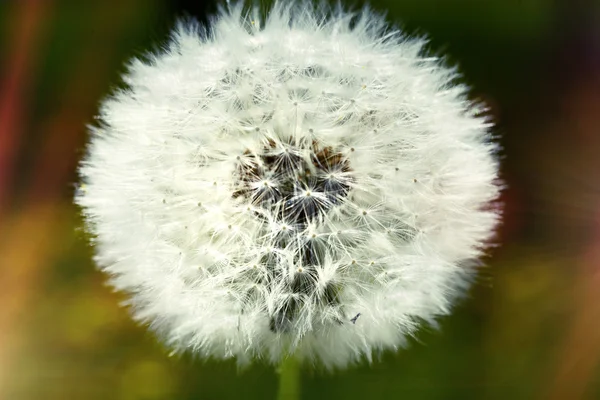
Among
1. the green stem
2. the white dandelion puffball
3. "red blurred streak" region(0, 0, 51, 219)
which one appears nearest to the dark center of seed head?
the white dandelion puffball

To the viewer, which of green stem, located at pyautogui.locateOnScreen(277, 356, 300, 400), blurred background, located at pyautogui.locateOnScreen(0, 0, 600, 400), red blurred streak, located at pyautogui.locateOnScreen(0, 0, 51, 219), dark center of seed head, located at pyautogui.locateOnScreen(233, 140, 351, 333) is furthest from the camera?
red blurred streak, located at pyautogui.locateOnScreen(0, 0, 51, 219)

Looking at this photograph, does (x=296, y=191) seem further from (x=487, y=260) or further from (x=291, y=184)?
(x=487, y=260)

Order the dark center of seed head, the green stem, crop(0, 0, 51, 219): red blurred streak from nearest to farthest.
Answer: the dark center of seed head < the green stem < crop(0, 0, 51, 219): red blurred streak

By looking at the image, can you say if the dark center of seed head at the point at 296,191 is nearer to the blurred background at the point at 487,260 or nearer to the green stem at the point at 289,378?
the green stem at the point at 289,378

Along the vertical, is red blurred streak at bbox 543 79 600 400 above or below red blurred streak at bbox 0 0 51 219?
below

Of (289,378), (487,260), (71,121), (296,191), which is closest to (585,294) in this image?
(487,260)

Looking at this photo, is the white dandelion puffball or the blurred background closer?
the white dandelion puffball

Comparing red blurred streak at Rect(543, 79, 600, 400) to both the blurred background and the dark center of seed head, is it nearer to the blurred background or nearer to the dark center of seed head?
the blurred background
